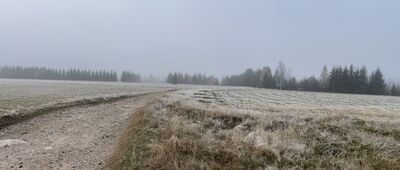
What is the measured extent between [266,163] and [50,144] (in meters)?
8.34

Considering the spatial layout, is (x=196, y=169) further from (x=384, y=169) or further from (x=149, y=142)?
(x=384, y=169)

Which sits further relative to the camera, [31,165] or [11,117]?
[11,117]

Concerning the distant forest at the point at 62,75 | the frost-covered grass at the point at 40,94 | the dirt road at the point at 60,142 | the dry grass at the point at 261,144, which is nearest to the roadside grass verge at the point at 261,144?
the dry grass at the point at 261,144

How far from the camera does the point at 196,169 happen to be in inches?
401

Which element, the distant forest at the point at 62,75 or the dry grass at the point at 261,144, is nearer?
the dry grass at the point at 261,144

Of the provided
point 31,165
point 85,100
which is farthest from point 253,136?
point 85,100

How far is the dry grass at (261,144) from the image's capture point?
10.9 metres

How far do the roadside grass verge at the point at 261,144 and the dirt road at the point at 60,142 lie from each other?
880mm

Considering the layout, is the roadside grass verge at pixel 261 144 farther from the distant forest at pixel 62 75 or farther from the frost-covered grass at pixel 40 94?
the distant forest at pixel 62 75

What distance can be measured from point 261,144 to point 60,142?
309 inches

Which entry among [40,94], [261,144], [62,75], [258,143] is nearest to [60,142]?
[258,143]

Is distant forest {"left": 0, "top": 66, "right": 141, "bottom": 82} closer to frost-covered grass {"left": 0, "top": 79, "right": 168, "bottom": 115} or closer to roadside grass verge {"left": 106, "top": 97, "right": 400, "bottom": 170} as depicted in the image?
frost-covered grass {"left": 0, "top": 79, "right": 168, "bottom": 115}

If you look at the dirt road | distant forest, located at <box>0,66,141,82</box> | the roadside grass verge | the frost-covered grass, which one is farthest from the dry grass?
distant forest, located at <box>0,66,141,82</box>

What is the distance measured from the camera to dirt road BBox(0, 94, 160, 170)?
11.8 metres
